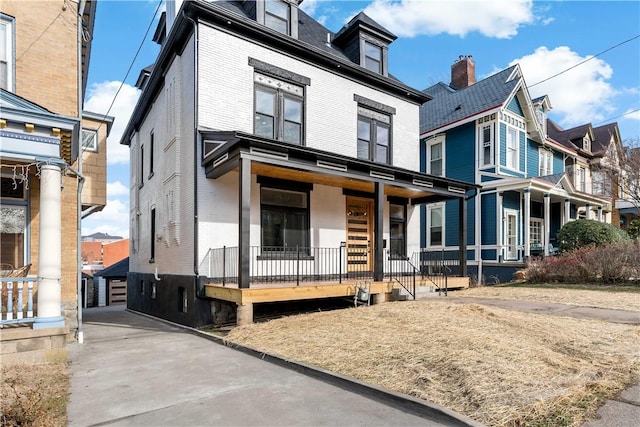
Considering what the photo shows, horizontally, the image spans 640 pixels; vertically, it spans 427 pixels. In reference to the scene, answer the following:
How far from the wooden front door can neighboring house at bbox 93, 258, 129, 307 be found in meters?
18.2

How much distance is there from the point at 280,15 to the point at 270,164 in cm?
564

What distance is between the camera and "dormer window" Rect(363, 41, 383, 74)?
1475cm

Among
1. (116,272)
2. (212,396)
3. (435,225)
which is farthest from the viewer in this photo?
(116,272)

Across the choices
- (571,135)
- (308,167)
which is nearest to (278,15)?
(308,167)

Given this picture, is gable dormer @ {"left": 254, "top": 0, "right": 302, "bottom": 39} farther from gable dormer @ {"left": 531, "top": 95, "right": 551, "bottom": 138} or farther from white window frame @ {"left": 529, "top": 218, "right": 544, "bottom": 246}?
white window frame @ {"left": 529, "top": 218, "right": 544, "bottom": 246}

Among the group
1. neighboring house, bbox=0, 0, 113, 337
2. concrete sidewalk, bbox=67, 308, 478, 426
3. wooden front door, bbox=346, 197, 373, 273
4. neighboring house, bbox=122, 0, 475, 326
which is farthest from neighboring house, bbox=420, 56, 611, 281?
neighboring house, bbox=0, 0, 113, 337

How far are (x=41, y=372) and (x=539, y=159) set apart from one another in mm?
23202

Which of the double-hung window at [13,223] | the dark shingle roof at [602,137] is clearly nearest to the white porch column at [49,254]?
the double-hung window at [13,223]

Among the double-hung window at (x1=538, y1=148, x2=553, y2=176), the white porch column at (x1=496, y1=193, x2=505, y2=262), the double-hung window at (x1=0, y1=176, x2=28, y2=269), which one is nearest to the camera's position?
the double-hung window at (x1=0, y1=176, x2=28, y2=269)

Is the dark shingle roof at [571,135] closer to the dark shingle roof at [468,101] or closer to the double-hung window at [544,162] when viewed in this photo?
the double-hung window at [544,162]

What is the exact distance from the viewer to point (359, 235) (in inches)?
535

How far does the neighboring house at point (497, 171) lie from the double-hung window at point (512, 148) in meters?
0.05

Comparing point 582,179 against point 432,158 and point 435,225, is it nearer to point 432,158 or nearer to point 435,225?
point 432,158

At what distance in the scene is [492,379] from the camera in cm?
452
